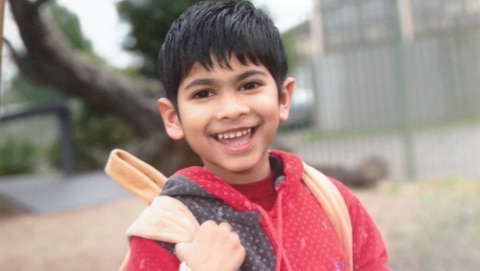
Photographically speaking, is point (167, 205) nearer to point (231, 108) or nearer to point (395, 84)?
point (231, 108)

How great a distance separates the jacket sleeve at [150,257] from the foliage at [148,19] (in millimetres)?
A: 3987

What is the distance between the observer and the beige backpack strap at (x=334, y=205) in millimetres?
1489

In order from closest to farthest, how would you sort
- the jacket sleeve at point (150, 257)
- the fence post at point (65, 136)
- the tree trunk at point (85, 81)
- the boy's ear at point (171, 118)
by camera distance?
the jacket sleeve at point (150, 257)
the boy's ear at point (171, 118)
the tree trunk at point (85, 81)
the fence post at point (65, 136)

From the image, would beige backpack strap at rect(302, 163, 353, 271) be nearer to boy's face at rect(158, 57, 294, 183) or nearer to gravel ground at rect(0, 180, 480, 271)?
boy's face at rect(158, 57, 294, 183)

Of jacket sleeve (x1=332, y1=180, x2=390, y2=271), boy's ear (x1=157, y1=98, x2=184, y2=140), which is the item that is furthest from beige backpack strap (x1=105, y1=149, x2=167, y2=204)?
jacket sleeve (x1=332, y1=180, x2=390, y2=271)

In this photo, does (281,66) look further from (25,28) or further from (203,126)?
(25,28)

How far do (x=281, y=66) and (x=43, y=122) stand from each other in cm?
944

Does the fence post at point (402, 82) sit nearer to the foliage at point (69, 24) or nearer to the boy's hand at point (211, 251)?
the foliage at point (69, 24)

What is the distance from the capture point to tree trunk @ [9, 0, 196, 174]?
13.5 feet

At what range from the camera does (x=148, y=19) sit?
5980 mm

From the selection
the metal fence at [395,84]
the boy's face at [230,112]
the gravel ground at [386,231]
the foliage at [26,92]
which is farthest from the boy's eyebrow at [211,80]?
the foliage at [26,92]

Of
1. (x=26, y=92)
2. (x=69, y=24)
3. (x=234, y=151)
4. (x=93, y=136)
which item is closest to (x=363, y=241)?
(x=234, y=151)

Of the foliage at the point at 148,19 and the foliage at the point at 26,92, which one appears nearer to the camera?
the foliage at the point at 148,19

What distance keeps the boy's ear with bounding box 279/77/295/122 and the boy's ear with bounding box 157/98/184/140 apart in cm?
21
